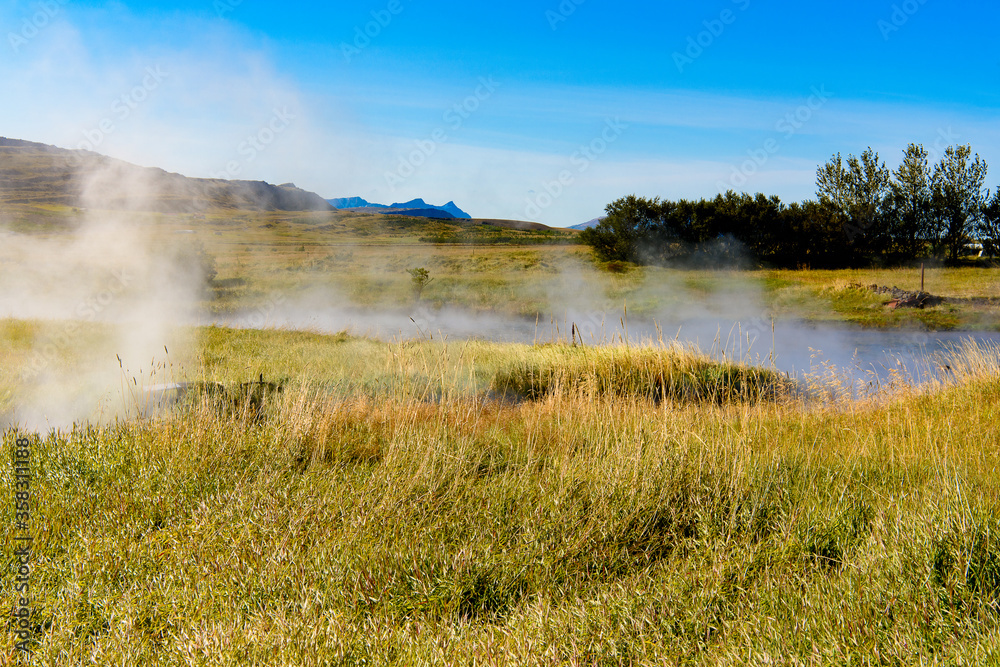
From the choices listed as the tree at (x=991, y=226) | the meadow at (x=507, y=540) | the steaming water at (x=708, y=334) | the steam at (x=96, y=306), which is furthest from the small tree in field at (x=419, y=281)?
the tree at (x=991, y=226)

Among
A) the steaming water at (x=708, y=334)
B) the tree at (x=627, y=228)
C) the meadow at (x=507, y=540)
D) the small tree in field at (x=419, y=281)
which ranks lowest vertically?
the steaming water at (x=708, y=334)

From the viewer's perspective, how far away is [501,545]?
148 inches

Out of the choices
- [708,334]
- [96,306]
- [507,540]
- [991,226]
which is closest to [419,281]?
[96,306]

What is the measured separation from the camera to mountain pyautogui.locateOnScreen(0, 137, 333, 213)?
17703 mm

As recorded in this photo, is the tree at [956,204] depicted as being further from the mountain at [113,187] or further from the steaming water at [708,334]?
the mountain at [113,187]

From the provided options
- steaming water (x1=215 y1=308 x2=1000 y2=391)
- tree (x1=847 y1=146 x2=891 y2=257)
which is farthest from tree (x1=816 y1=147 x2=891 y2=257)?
steaming water (x1=215 y1=308 x2=1000 y2=391)

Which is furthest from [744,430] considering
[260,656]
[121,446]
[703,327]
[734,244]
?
[734,244]

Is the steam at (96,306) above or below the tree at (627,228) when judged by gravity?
below

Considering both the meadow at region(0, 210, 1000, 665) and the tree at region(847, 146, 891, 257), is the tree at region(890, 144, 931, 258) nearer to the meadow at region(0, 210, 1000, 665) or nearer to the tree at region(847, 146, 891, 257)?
the tree at region(847, 146, 891, 257)

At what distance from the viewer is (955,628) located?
110 inches

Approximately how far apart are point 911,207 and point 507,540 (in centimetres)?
4646

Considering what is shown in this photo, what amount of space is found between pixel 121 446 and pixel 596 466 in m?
3.90

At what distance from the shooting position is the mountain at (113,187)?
1770cm

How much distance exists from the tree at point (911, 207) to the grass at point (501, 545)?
4041 cm
